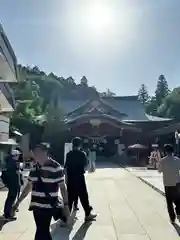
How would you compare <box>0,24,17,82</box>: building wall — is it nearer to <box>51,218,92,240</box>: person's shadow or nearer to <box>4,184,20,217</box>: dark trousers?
<box>4,184,20,217</box>: dark trousers

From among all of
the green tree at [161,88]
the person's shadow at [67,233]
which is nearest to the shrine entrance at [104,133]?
the person's shadow at [67,233]

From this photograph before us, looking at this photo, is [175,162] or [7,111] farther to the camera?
[7,111]

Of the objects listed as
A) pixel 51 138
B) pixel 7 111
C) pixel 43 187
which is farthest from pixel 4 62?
pixel 51 138

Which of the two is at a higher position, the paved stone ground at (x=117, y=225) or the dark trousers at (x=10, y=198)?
the dark trousers at (x=10, y=198)

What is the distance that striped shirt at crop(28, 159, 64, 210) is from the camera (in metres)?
4.54

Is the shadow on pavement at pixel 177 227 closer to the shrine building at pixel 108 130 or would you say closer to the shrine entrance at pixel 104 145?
the shrine building at pixel 108 130

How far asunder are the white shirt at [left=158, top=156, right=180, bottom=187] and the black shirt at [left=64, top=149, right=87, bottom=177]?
1.68 metres

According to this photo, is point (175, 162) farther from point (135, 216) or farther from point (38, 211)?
point (38, 211)

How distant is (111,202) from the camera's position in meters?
11.2

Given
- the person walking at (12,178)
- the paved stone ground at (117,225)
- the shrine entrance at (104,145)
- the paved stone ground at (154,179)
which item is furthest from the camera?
the shrine entrance at (104,145)

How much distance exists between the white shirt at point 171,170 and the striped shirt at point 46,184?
381 centimetres

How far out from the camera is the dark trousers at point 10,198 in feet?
26.5


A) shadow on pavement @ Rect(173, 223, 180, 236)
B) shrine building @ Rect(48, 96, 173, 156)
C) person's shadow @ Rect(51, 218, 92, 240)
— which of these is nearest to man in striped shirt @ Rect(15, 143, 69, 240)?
person's shadow @ Rect(51, 218, 92, 240)

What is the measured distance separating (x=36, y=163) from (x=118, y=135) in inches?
1519
